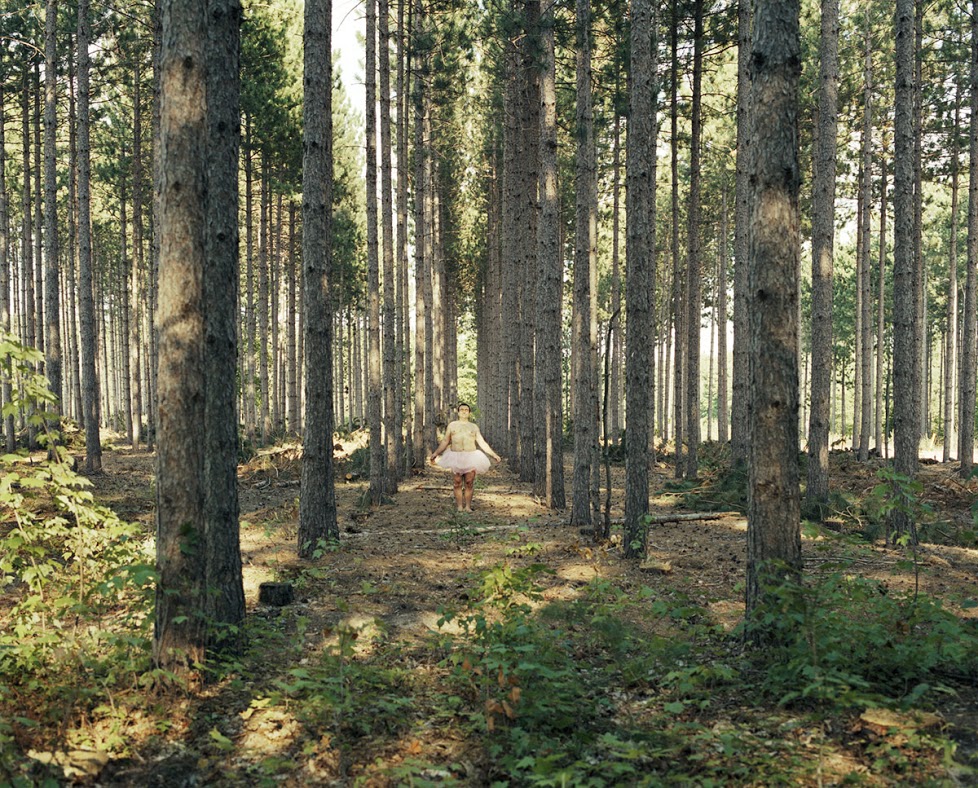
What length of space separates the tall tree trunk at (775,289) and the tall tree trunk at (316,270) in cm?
545

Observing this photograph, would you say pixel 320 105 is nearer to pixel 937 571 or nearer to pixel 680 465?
pixel 937 571

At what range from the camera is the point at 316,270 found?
918cm

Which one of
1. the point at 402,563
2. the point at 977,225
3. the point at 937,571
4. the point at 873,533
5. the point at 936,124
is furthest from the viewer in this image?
the point at 936,124

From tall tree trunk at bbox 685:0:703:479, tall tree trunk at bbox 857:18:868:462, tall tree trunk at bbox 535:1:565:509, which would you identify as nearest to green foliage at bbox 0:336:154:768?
tall tree trunk at bbox 535:1:565:509

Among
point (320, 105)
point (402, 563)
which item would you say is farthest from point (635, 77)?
point (402, 563)

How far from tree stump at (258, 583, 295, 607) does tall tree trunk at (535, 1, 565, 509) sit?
6708 mm

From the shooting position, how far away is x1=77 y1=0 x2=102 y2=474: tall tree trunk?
600 inches

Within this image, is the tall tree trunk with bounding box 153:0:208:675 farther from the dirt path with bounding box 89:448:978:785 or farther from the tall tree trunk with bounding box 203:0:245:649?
the dirt path with bounding box 89:448:978:785

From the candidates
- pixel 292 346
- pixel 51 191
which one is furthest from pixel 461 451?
pixel 292 346

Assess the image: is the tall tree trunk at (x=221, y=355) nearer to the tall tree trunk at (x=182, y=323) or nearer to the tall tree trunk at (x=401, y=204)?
the tall tree trunk at (x=182, y=323)

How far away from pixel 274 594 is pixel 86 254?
12.6 m

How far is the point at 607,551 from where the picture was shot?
9.66 metres

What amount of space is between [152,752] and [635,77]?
28.2 ft

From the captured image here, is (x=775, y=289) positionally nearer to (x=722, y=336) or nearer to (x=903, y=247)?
(x=903, y=247)
